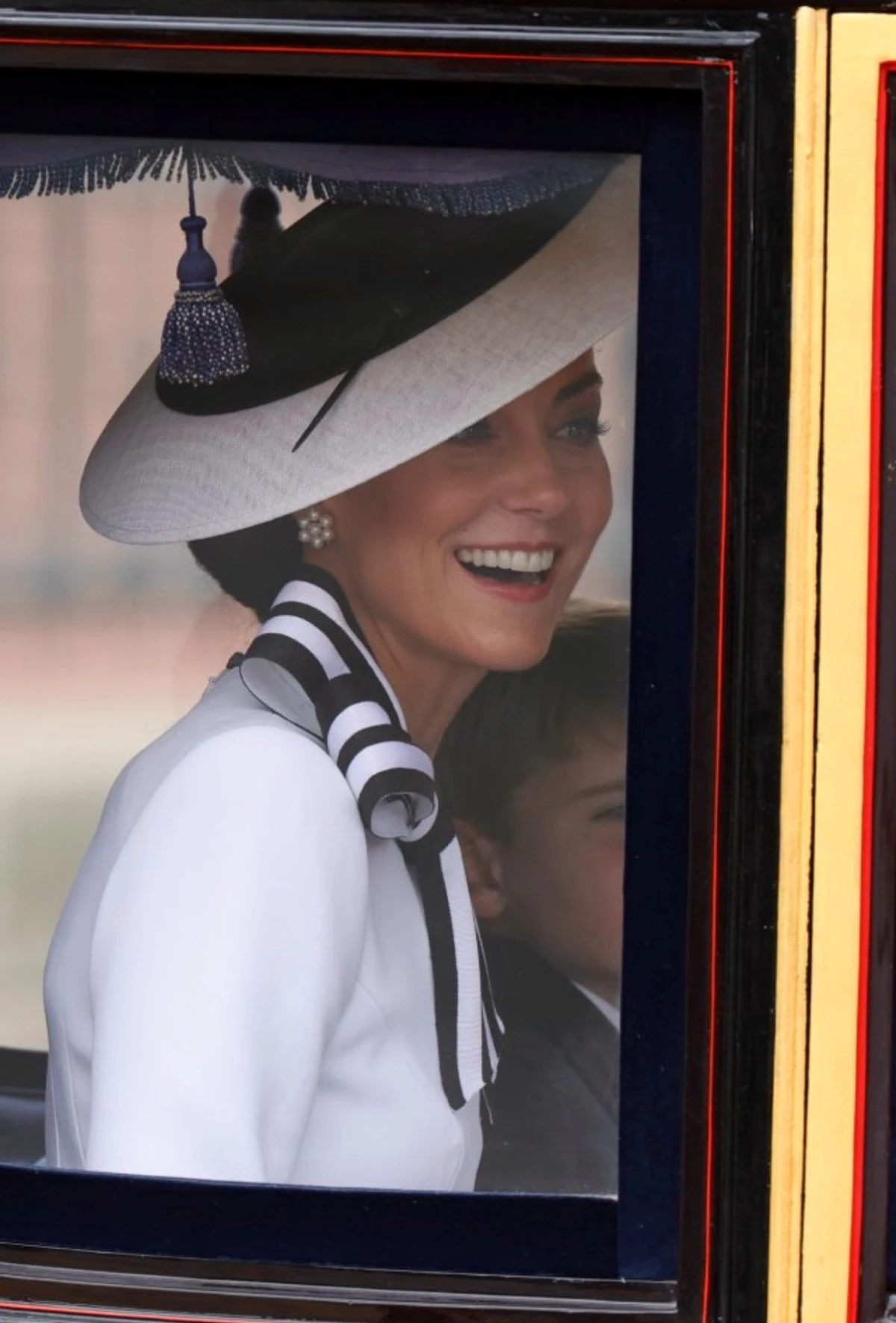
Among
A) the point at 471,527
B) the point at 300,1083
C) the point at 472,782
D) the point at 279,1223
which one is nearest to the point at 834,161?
the point at 471,527

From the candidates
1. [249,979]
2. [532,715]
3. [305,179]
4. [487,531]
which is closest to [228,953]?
[249,979]

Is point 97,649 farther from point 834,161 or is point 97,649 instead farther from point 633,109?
point 834,161

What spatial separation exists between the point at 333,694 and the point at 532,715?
195mm

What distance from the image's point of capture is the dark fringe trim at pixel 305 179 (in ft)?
4.90

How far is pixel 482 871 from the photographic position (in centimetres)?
158

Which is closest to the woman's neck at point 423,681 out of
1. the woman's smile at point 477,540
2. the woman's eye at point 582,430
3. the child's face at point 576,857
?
the woman's smile at point 477,540

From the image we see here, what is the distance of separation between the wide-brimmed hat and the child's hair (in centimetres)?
23

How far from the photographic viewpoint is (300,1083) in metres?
1.57

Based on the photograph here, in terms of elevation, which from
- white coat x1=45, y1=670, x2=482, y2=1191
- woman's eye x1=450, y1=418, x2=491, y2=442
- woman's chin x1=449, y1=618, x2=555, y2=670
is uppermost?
woman's eye x1=450, y1=418, x2=491, y2=442

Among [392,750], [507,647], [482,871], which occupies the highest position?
[507,647]

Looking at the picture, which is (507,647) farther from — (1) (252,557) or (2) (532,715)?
(1) (252,557)

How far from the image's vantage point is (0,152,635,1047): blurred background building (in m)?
1.52

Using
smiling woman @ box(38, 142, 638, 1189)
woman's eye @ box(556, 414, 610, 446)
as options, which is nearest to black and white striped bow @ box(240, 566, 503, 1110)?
smiling woman @ box(38, 142, 638, 1189)

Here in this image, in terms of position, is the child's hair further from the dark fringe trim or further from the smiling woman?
the dark fringe trim
